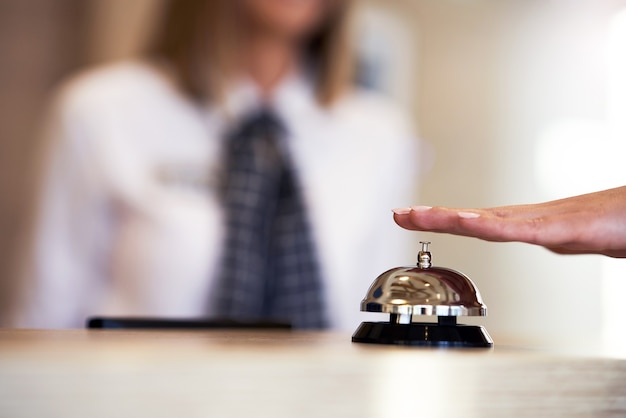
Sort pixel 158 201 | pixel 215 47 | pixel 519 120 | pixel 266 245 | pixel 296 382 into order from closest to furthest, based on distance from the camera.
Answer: pixel 296 382 < pixel 158 201 < pixel 266 245 < pixel 215 47 < pixel 519 120

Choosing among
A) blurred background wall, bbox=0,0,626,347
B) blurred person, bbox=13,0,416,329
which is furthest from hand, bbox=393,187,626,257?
blurred background wall, bbox=0,0,626,347

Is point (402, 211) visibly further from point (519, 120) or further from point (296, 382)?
point (519, 120)

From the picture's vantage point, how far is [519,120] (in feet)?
10.9

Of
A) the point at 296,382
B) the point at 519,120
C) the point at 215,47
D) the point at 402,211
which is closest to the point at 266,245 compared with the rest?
the point at 215,47

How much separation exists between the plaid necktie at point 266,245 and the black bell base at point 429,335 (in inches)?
63.6

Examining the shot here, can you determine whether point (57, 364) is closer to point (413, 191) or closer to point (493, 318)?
point (413, 191)

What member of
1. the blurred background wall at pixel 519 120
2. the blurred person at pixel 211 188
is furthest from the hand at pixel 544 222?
the blurred background wall at pixel 519 120

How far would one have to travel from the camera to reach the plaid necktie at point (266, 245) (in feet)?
6.88

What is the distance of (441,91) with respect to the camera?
3197 mm

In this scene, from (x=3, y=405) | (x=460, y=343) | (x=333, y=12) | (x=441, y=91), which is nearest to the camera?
(x=3, y=405)

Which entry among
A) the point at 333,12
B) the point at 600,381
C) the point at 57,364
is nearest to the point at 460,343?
the point at 600,381

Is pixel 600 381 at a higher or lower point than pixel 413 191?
lower

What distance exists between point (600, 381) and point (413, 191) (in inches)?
102

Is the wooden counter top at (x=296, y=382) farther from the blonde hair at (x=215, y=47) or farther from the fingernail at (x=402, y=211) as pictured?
the blonde hair at (x=215, y=47)
